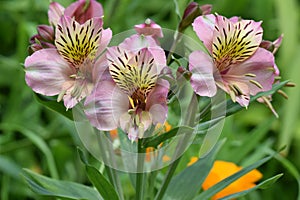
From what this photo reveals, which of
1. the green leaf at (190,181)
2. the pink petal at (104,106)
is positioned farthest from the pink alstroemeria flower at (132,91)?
the green leaf at (190,181)

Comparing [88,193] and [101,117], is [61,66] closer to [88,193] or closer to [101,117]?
[101,117]

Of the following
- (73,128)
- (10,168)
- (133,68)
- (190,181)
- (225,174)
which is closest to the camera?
(133,68)

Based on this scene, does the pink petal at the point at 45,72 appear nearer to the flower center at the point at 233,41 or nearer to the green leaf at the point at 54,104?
the green leaf at the point at 54,104

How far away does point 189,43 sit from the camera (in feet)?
2.63

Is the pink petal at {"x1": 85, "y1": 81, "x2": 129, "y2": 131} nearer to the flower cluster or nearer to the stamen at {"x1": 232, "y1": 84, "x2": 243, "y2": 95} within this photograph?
the flower cluster

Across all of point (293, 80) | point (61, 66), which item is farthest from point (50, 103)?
point (293, 80)

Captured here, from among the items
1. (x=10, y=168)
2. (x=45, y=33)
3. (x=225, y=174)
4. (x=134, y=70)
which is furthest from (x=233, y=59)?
(x=10, y=168)

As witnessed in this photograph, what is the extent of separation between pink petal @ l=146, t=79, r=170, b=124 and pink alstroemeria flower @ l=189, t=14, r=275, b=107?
0.04 meters

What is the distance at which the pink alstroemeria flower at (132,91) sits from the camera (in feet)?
2.21

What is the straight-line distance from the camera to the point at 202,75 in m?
0.69

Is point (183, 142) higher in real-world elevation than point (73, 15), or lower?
lower

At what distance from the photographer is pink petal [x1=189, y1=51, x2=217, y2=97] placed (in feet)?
2.24

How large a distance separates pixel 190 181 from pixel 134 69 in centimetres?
26

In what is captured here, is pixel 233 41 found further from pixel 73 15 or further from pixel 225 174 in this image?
pixel 225 174
